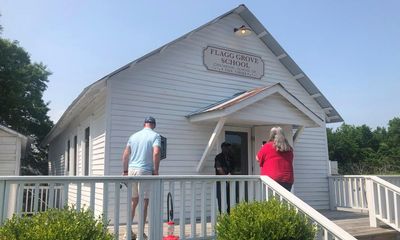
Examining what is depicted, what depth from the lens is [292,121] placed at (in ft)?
29.3

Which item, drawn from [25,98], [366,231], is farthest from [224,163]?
[25,98]

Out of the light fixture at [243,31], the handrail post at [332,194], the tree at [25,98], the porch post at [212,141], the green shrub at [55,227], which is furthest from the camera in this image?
the tree at [25,98]

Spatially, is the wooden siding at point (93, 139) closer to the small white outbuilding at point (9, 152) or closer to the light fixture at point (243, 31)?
the small white outbuilding at point (9, 152)

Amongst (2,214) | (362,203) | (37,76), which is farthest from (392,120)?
(2,214)

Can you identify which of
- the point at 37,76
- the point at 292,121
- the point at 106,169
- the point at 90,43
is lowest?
the point at 106,169

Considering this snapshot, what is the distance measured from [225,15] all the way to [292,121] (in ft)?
10.5

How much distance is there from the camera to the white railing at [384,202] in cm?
676

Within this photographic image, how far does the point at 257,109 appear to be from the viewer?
844 cm

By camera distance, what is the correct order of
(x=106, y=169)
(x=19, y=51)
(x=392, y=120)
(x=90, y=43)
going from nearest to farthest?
1. (x=106, y=169)
2. (x=90, y=43)
3. (x=19, y=51)
4. (x=392, y=120)

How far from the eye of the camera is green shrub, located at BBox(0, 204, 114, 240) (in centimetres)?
326

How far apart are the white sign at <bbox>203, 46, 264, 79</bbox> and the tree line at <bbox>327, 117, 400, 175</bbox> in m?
31.2

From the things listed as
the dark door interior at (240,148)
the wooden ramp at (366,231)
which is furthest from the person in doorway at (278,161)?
the dark door interior at (240,148)

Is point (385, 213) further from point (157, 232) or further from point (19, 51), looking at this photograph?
point (19, 51)

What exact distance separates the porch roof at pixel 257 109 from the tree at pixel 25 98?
1815 cm
